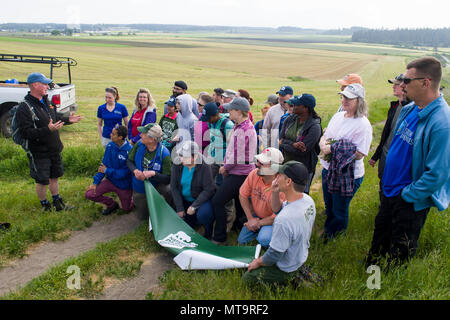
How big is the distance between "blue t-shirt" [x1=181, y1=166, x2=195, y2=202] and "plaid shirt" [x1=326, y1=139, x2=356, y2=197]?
214 cm

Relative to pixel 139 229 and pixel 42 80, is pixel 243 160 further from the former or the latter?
pixel 42 80

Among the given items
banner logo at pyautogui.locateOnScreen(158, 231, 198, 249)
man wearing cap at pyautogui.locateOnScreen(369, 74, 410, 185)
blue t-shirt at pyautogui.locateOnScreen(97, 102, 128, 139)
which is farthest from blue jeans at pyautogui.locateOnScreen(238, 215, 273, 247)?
blue t-shirt at pyautogui.locateOnScreen(97, 102, 128, 139)

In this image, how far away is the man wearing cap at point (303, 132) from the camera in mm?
5527

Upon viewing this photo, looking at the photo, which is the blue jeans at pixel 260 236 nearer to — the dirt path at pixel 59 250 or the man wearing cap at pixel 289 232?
the man wearing cap at pixel 289 232

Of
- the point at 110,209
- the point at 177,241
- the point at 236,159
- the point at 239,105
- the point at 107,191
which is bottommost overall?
the point at 110,209

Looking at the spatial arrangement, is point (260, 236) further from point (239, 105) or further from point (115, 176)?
point (115, 176)

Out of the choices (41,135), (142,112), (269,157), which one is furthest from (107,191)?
(269,157)

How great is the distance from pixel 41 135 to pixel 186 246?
3172 mm

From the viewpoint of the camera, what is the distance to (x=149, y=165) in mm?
6332

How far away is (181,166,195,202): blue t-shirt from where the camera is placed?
5.82 meters

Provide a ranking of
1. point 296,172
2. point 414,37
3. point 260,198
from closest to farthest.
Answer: point 296,172
point 260,198
point 414,37

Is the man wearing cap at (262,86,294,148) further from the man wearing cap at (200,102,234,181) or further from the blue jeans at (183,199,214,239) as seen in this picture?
the blue jeans at (183,199,214,239)

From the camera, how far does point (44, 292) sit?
14.0ft

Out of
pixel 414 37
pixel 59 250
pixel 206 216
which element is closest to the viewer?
pixel 59 250
